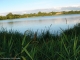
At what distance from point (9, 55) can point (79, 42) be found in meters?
1.48

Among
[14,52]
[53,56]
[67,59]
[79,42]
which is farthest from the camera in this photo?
Result: [79,42]

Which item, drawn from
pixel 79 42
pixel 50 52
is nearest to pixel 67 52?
pixel 50 52

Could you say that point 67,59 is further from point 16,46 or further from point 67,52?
point 16,46

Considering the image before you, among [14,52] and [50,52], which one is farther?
[14,52]

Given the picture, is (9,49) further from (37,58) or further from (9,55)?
(37,58)

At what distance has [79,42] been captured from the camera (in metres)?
3.88

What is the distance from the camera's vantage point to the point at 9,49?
3.32m

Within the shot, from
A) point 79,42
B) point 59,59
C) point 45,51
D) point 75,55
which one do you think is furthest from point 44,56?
point 79,42

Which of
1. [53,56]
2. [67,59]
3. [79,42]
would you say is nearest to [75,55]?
[67,59]

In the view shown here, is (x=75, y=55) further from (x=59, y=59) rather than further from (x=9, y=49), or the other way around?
(x=9, y=49)

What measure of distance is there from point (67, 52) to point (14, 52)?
1.00m

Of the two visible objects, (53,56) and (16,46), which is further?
(16,46)

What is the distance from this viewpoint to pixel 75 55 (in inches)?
117

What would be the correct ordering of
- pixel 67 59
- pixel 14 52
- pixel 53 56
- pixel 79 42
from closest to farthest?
pixel 67 59 → pixel 53 56 → pixel 14 52 → pixel 79 42
